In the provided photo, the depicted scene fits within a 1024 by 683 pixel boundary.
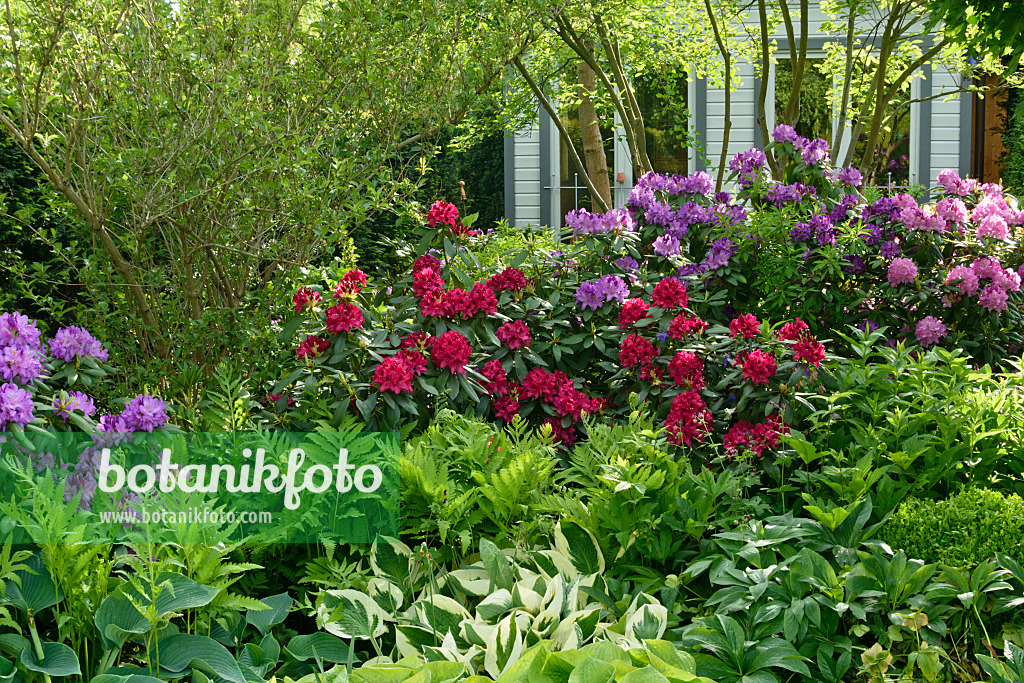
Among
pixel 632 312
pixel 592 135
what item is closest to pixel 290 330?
pixel 632 312

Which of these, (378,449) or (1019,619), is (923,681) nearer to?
(1019,619)

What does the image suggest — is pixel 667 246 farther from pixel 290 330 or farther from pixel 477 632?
pixel 477 632

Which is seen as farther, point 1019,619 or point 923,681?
point 1019,619

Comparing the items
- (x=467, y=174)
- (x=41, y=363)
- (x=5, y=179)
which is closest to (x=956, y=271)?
(x=41, y=363)

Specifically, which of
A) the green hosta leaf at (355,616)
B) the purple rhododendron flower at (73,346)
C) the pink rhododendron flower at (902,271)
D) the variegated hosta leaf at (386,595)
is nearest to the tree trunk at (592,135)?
the pink rhododendron flower at (902,271)

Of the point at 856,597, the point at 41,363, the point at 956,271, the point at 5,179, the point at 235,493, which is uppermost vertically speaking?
the point at 5,179

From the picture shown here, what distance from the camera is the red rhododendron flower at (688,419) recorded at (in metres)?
2.70

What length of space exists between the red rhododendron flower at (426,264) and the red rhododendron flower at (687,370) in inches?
37.9

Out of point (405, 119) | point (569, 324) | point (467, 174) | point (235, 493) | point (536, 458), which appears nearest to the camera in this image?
point (235, 493)

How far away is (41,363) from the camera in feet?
7.43

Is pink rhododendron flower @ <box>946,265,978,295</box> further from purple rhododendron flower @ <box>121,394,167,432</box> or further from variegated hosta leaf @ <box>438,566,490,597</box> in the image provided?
purple rhododendron flower @ <box>121,394,167,432</box>

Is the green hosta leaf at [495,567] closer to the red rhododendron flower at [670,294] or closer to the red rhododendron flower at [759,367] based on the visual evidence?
the red rhododendron flower at [759,367]

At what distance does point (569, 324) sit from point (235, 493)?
1560 millimetres

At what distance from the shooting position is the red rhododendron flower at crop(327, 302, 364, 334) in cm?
279
